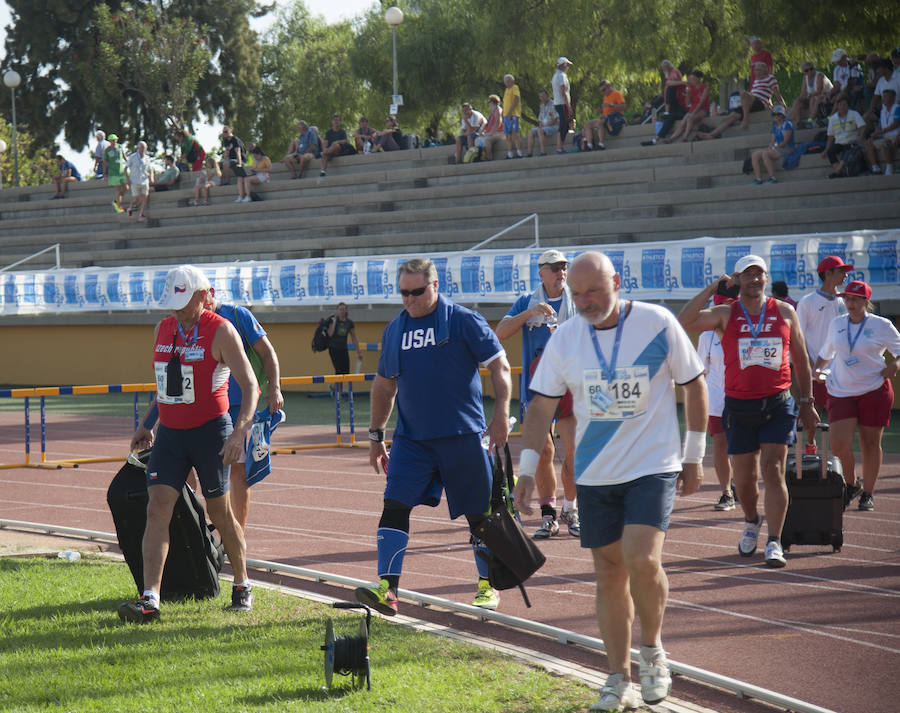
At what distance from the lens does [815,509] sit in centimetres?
791

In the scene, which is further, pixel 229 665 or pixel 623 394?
pixel 229 665

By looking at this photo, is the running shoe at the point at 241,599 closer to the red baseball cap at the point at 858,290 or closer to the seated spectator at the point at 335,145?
the red baseball cap at the point at 858,290

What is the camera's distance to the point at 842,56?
69.8 ft

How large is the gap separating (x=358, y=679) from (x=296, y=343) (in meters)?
20.0

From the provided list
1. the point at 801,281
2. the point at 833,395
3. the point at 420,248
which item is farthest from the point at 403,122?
the point at 833,395

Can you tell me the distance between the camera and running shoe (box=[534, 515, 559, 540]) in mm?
8750

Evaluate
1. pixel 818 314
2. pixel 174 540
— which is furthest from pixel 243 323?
pixel 818 314

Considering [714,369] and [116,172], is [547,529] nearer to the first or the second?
[714,369]

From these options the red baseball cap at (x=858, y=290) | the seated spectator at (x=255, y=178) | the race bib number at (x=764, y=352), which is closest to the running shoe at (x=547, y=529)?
the race bib number at (x=764, y=352)

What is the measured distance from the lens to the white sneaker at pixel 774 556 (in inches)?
297

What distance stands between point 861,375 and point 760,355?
100 inches

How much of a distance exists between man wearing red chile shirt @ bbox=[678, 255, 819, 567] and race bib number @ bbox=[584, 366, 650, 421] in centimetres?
286

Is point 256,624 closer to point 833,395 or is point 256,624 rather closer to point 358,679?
point 358,679

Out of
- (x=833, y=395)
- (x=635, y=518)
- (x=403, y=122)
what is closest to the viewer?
(x=635, y=518)
